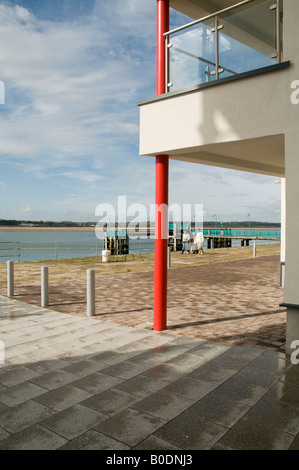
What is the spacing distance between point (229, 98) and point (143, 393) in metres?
4.35

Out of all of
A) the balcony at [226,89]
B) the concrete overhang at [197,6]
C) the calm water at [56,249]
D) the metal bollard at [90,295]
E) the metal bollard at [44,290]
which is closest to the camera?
the balcony at [226,89]

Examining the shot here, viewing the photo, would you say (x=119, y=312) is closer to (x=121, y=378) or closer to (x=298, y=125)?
(x=121, y=378)

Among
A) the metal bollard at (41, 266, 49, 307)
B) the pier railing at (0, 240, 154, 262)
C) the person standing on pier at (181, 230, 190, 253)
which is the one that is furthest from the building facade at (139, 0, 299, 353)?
the person standing on pier at (181, 230, 190, 253)

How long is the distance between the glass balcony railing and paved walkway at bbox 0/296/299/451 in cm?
429

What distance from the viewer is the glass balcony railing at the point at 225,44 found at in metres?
5.51

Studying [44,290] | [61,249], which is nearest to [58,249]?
[61,249]

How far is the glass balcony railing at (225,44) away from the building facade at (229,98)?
0.05 ft

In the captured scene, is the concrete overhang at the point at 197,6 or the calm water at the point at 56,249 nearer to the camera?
the concrete overhang at the point at 197,6

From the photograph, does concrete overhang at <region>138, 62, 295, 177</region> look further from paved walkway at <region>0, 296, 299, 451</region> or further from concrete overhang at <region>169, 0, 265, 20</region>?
paved walkway at <region>0, 296, 299, 451</region>

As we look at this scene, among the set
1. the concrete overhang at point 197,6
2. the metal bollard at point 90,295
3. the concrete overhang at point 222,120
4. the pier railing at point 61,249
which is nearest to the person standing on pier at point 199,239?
the pier railing at point 61,249

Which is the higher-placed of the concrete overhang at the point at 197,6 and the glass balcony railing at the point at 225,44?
the concrete overhang at the point at 197,6

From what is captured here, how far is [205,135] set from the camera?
5766mm

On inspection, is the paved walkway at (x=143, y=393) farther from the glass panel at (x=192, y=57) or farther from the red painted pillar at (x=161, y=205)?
the glass panel at (x=192, y=57)
